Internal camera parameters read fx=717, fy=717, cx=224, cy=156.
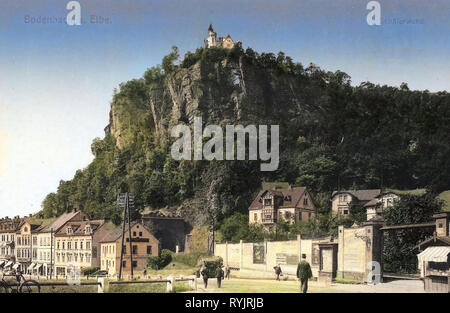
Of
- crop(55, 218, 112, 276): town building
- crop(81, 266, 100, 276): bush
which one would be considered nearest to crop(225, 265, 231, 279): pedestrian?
crop(55, 218, 112, 276): town building

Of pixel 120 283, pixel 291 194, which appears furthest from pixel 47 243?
pixel 291 194

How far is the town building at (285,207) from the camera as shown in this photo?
17203mm

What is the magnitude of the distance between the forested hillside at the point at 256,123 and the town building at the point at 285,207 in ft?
0.87

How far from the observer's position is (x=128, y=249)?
1725 centimetres

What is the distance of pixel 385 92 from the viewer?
57.3ft

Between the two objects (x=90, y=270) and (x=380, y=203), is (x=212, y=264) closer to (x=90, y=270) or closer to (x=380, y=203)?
(x=90, y=270)

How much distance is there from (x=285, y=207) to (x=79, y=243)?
5.17 metres

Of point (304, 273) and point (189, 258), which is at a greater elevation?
point (189, 258)

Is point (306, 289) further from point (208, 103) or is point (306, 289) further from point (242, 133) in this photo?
point (208, 103)

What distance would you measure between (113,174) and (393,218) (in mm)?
6871

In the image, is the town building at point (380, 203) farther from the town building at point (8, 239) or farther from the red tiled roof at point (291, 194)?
the town building at point (8, 239)

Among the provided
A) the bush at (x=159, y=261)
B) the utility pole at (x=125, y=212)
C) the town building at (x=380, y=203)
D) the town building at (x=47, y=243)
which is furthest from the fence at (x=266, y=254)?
the town building at (x=47, y=243)
